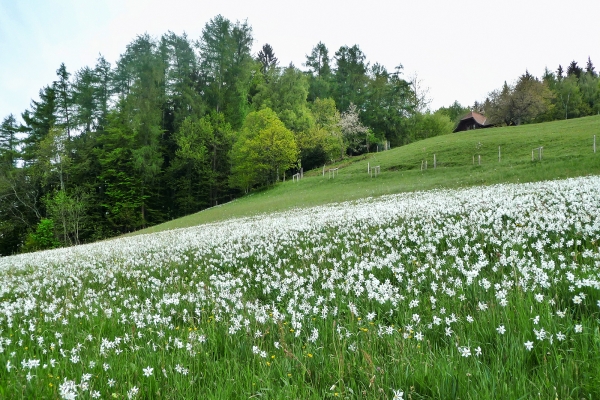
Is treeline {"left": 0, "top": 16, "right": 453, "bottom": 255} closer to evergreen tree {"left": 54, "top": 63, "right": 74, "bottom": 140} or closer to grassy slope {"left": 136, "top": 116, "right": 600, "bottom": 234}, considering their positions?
evergreen tree {"left": 54, "top": 63, "right": 74, "bottom": 140}

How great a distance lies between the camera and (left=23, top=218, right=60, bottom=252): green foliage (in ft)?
179

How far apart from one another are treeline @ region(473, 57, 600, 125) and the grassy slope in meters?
34.6

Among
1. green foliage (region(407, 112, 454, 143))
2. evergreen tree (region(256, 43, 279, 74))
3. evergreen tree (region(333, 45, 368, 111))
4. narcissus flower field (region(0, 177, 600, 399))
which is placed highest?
evergreen tree (region(256, 43, 279, 74))

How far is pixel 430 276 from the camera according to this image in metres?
4.93

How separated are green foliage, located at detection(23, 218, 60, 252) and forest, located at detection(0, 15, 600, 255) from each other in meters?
0.17

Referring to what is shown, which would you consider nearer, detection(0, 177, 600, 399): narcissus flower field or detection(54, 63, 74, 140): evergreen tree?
detection(0, 177, 600, 399): narcissus flower field

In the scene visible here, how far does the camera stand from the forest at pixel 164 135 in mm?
60719

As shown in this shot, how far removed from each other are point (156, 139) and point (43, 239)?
2544 centimetres

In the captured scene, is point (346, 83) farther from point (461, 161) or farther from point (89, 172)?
point (89, 172)

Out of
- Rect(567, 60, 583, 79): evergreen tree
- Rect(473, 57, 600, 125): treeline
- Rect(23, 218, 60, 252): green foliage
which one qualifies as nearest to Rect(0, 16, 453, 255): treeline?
Rect(23, 218, 60, 252): green foliage

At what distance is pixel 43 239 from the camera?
5469 cm

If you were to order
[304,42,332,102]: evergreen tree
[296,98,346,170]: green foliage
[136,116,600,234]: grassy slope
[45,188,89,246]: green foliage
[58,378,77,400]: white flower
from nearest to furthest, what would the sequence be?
[58,378,77,400]: white flower → [136,116,600,234]: grassy slope → [45,188,89,246]: green foliage → [296,98,346,170]: green foliage → [304,42,332,102]: evergreen tree

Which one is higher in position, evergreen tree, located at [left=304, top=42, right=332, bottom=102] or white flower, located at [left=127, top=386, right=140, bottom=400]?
evergreen tree, located at [left=304, top=42, right=332, bottom=102]

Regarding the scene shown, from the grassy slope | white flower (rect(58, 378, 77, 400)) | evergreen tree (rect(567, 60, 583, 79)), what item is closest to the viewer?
white flower (rect(58, 378, 77, 400))
